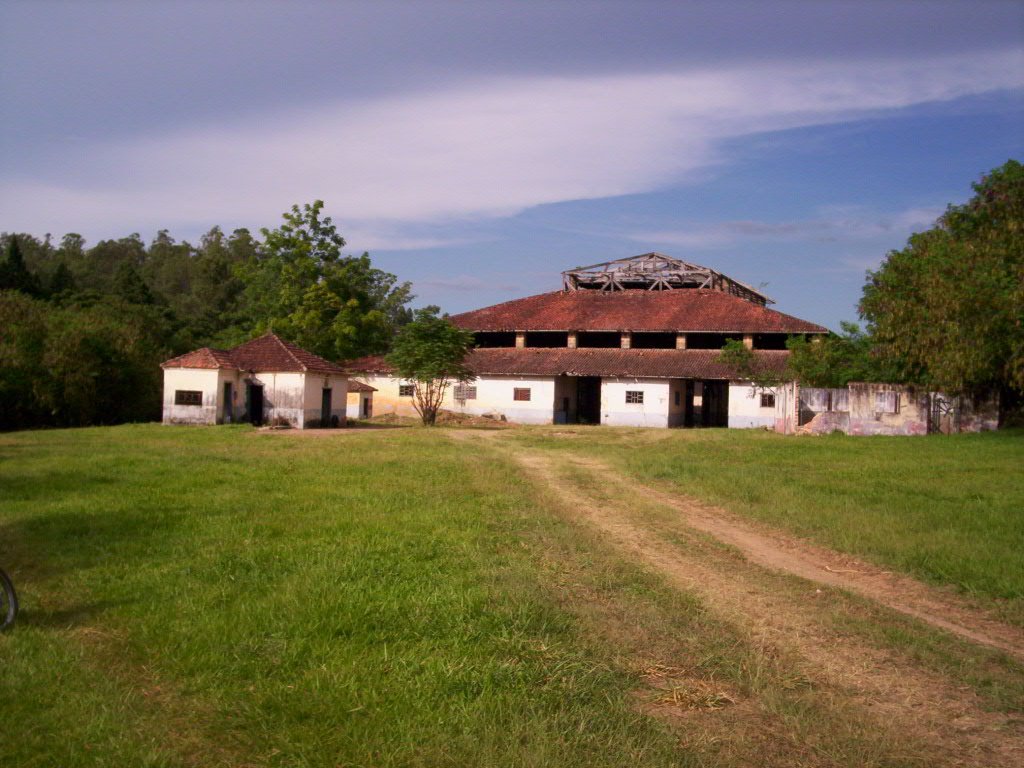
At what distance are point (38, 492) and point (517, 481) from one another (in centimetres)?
725

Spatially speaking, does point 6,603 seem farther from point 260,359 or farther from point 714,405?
point 714,405

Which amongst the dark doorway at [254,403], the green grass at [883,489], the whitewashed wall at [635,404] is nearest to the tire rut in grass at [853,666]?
the green grass at [883,489]

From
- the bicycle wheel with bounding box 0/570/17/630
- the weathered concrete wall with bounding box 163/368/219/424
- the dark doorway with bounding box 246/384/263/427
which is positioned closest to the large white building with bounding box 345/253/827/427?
the dark doorway with bounding box 246/384/263/427

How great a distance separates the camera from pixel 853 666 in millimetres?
5641

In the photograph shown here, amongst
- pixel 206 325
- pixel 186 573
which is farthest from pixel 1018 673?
pixel 206 325

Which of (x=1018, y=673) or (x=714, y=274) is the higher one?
(x=714, y=274)

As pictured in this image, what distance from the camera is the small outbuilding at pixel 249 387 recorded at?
3016 cm

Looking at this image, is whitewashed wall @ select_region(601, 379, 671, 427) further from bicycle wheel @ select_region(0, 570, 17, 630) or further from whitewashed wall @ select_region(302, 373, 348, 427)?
bicycle wheel @ select_region(0, 570, 17, 630)

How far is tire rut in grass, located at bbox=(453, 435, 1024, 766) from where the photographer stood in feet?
14.9

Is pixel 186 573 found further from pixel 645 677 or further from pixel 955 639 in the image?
pixel 955 639

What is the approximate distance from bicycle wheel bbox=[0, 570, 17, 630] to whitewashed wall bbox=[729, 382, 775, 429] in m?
31.6

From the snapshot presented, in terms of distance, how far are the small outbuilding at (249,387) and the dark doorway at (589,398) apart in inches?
519

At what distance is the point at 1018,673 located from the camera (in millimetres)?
5594

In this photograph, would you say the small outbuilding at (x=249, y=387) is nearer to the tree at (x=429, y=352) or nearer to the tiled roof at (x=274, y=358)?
the tiled roof at (x=274, y=358)
